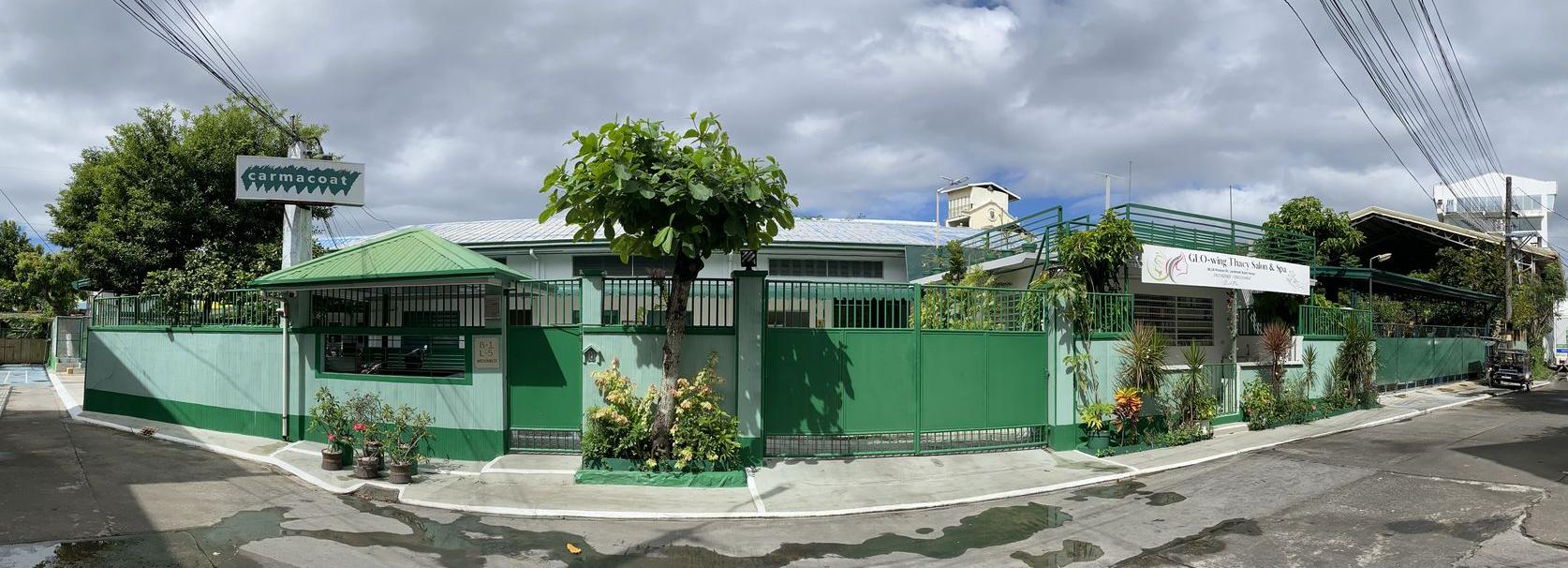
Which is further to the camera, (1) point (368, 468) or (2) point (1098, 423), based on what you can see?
(2) point (1098, 423)

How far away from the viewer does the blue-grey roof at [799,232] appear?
25.1 meters

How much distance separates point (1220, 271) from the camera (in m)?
15.1

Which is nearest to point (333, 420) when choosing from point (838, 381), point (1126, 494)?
point (838, 381)

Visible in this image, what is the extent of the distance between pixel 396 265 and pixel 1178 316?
16475 mm

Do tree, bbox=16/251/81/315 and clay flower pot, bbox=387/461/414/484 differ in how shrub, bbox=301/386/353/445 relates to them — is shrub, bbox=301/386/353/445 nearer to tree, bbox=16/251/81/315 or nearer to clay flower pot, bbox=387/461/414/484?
clay flower pot, bbox=387/461/414/484

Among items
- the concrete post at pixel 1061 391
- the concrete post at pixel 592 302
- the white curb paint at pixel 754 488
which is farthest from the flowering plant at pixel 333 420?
the concrete post at pixel 1061 391

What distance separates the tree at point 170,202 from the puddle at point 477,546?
16603 mm

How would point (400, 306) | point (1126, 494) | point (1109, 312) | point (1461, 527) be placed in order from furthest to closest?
point (1109, 312) → point (400, 306) → point (1126, 494) → point (1461, 527)

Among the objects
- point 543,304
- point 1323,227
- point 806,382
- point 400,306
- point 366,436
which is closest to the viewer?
point 366,436

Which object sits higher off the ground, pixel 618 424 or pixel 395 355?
pixel 395 355

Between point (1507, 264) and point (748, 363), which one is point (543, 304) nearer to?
point (748, 363)

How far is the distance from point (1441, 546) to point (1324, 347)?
11946 millimetres

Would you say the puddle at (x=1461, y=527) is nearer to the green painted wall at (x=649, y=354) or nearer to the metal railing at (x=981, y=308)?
the metal railing at (x=981, y=308)

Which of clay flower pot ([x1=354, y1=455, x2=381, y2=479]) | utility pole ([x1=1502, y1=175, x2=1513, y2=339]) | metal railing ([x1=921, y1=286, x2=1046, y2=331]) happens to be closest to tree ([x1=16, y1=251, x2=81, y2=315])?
clay flower pot ([x1=354, y1=455, x2=381, y2=479])
